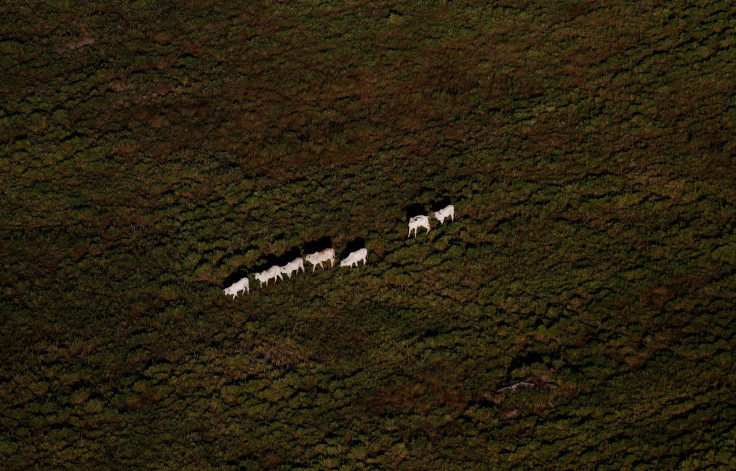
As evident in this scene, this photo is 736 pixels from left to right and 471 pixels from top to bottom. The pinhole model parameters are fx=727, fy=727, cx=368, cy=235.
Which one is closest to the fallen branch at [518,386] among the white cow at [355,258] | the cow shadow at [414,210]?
the white cow at [355,258]

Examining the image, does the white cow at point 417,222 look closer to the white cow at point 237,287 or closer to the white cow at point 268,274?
the white cow at point 268,274

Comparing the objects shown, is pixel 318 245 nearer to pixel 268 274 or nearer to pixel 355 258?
pixel 355 258

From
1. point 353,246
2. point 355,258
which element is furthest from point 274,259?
point 355,258

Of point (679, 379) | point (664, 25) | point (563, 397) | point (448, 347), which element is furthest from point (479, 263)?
point (664, 25)

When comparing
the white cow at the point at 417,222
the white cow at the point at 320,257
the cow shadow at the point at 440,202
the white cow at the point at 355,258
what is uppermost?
the cow shadow at the point at 440,202

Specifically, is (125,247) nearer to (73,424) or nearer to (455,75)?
(73,424)
